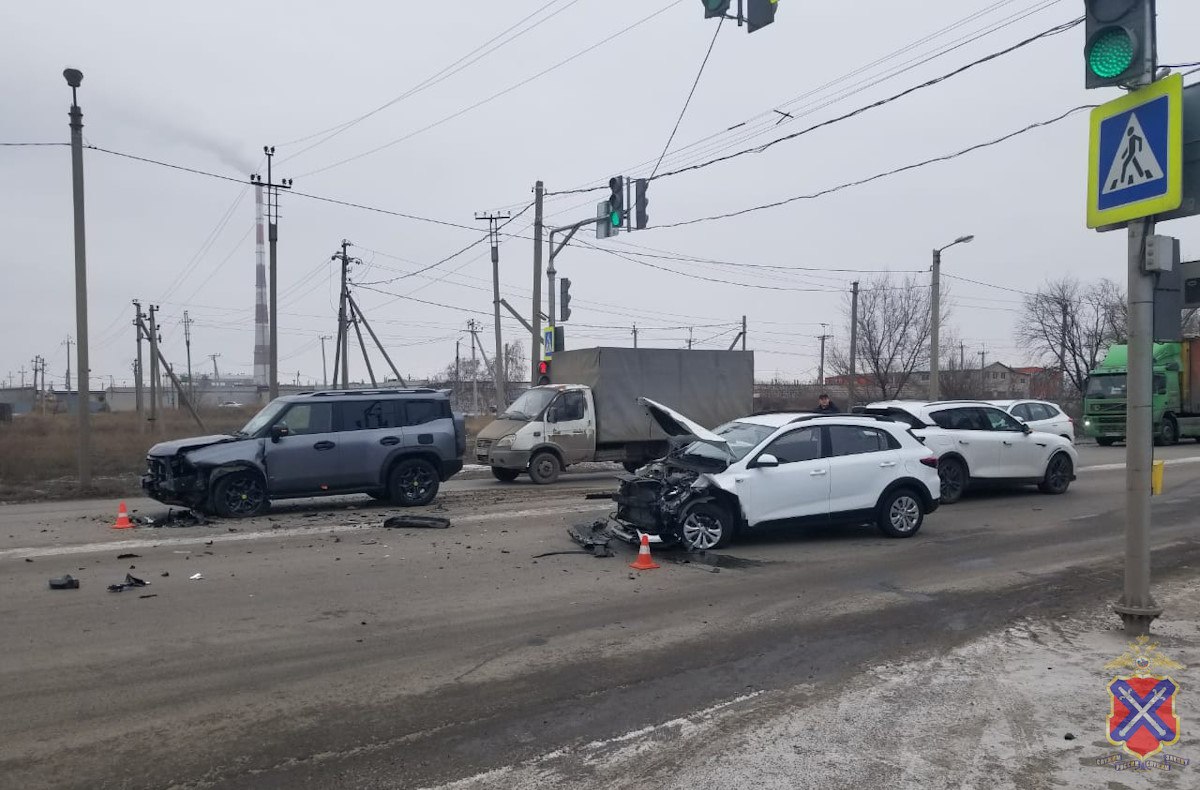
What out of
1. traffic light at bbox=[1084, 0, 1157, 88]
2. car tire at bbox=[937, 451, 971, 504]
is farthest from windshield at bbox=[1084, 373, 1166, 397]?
traffic light at bbox=[1084, 0, 1157, 88]

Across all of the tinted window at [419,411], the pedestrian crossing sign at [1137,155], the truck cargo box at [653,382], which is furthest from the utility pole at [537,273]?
the pedestrian crossing sign at [1137,155]

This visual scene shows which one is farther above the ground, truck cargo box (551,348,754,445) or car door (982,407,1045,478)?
truck cargo box (551,348,754,445)

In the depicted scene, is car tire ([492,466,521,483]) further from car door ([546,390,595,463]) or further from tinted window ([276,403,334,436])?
tinted window ([276,403,334,436])

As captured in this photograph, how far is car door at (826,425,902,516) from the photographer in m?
10.8

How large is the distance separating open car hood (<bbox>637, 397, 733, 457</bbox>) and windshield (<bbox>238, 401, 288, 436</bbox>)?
18.8 feet

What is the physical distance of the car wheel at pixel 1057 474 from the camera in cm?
1538

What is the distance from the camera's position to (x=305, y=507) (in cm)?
1444

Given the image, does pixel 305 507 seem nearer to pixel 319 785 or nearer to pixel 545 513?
pixel 545 513

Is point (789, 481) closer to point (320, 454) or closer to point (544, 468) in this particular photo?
point (320, 454)

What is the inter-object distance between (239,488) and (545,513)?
4.43m

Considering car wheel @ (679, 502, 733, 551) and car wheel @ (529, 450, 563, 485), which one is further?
car wheel @ (529, 450, 563, 485)

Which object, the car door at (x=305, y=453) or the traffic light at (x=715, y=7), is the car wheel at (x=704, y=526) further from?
the car door at (x=305, y=453)

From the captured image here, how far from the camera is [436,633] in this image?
272 inches

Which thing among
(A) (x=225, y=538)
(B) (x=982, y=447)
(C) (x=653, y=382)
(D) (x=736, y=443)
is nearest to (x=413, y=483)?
(A) (x=225, y=538)
